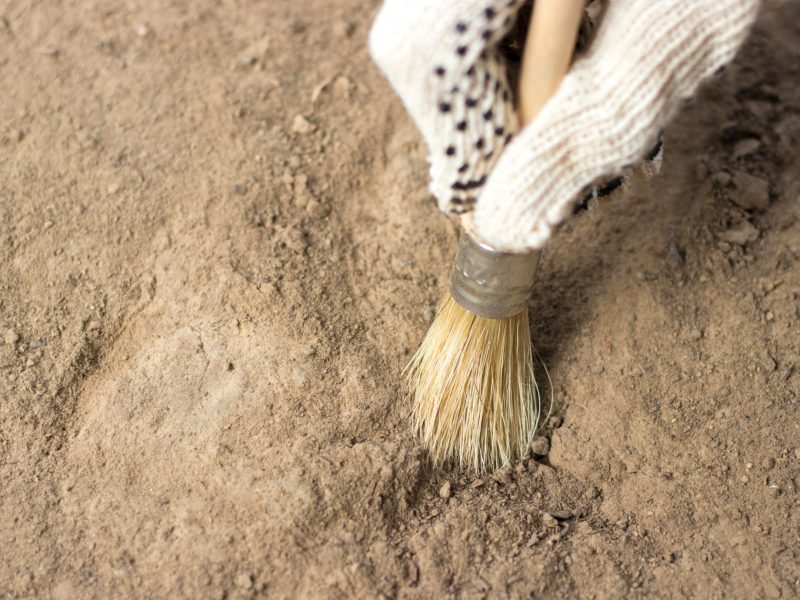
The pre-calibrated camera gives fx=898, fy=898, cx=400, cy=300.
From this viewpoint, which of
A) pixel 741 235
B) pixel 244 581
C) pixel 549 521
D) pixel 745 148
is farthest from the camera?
pixel 745 148

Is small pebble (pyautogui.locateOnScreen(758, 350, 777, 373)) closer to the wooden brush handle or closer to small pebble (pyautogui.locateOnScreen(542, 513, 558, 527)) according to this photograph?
small pebble (pyautogui.locateOnScreen(542, 513, 558, 527))

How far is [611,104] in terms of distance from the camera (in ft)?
3.82

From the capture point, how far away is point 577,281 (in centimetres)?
169

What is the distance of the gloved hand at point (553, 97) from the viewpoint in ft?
3.76

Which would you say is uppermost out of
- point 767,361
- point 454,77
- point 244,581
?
point 454,77

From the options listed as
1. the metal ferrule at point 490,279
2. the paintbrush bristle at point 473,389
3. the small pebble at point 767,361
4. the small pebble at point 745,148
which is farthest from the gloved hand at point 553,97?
the small pebble at point 745,148

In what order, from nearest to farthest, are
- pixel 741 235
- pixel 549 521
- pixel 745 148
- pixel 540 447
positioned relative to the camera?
pixel 549 521 → pixel 540 447 → pixel 741 235 → pixel 745 148

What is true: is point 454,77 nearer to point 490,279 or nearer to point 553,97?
point 553,97

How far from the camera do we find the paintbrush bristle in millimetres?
1509

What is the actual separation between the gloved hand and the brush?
21cm

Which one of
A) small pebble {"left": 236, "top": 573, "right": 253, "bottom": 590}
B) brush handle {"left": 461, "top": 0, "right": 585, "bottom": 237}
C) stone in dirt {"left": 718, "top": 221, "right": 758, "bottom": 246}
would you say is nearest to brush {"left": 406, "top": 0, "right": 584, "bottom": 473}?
brush handle {"left": 461, "top": 0, "right": 585, "bottom": 237}

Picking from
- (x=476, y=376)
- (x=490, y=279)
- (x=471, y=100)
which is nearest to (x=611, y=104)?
(x=471, y=100)

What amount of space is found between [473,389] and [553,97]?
1.82 feet

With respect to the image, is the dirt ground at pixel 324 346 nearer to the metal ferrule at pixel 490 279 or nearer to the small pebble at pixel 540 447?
the small pebble at pixel 540 447
